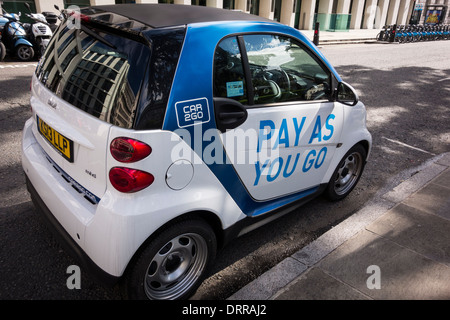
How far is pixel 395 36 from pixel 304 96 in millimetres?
24380

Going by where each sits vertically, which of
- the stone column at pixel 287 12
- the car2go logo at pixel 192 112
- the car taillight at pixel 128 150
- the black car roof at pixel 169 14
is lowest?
the car taillight at pixel 128 150

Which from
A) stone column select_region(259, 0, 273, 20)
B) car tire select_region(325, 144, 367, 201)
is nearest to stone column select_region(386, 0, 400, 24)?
stone column select_region(259, 0, 273, 20)

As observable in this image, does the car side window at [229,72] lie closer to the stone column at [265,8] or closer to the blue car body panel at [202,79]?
the blue car body panel at [202,79]

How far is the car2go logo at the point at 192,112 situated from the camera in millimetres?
1939

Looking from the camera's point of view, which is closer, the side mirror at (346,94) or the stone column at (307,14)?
the side mirror at (346,94)

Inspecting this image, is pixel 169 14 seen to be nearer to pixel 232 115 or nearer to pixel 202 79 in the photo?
pixel 202 79

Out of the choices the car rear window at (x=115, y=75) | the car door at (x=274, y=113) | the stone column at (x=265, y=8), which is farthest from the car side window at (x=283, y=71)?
the stone column at (x=265, y=8)

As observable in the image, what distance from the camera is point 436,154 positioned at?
5141 mm

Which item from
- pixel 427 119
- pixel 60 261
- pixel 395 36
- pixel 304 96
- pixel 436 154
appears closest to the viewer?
pixel 60 261

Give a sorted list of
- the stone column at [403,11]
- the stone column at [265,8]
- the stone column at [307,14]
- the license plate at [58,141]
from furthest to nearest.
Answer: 1. the stone column at [403,11]
2. the stone column at [307,14]
3. the stone column at [265,8]
4. the license plate at [58,141]

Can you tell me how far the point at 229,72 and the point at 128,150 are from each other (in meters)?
0.88
